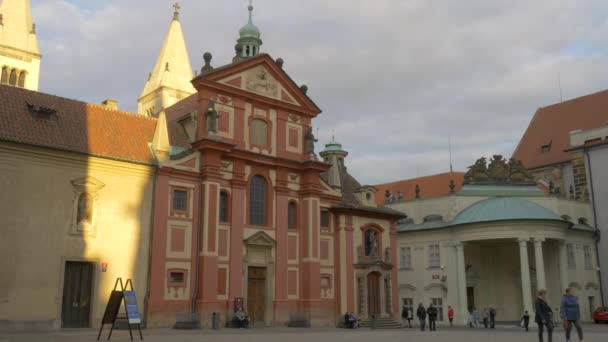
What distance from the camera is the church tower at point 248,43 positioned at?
38.4 meters

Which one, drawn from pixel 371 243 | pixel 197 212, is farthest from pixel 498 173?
pixel 197 212

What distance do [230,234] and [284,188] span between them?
4.64 m

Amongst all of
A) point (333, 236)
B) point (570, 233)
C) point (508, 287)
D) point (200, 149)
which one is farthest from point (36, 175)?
point (570, 233)

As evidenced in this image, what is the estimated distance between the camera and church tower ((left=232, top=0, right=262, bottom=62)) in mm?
38406

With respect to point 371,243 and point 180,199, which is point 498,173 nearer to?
point 371,243

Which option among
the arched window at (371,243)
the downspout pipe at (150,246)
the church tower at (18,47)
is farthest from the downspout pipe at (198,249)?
the church tower at (18,47)

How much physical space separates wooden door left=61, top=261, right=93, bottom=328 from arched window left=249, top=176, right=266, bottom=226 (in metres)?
9.40

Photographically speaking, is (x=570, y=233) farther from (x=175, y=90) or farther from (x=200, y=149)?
(x=175, y=90)

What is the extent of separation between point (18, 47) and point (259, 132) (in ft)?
137

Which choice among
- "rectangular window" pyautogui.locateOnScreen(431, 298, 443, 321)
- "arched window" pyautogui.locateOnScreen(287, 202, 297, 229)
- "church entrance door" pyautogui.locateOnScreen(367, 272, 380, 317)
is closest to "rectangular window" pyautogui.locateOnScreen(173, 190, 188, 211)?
"arched window" pyautogui.locateOnScreen(287, 202, 297, 229)

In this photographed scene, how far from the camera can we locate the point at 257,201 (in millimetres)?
33500

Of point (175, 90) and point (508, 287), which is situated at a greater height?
point (175, 90)

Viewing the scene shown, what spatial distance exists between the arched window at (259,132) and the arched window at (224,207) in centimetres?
380

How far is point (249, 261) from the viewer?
1273 inches
